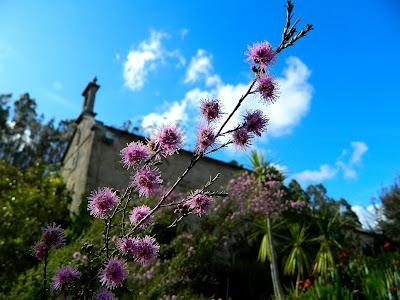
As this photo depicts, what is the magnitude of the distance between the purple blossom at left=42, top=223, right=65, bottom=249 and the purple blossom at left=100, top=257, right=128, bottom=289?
1.28ft

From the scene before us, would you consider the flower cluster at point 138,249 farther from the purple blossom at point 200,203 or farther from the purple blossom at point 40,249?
the purple blossom at point 40,249

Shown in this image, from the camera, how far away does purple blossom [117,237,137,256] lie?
2256 mm

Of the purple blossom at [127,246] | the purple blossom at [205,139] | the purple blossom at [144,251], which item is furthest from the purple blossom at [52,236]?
the purple blossom at [205,139]

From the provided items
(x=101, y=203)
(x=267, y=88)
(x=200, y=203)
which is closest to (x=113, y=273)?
(x=101, y=203)

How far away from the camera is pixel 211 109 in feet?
8.26

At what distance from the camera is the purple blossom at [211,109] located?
2.52 m

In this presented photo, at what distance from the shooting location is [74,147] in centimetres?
1541

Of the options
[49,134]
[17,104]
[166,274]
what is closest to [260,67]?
[166,274]

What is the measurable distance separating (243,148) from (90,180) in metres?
→ 10.7

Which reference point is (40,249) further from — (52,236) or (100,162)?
(100,162)

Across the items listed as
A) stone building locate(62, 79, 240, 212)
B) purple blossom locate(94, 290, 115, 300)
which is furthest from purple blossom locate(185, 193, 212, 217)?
stone building locate(62, 79, 240, 212)

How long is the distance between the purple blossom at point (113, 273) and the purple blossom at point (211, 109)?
1.08m

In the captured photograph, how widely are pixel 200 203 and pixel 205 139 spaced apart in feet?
1.43

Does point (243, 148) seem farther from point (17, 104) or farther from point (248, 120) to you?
point (17, 104)
